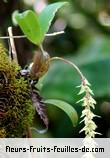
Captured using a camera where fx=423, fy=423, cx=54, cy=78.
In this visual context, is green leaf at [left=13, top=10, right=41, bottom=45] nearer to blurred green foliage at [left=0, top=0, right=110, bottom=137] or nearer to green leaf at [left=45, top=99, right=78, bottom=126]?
green leaf at [left=45, top=99, right=78, bottom=126]

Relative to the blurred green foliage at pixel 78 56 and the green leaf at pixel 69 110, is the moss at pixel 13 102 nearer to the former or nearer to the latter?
the green leaf at pixel 69 110

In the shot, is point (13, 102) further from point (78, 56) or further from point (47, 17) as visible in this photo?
point (78, 56)

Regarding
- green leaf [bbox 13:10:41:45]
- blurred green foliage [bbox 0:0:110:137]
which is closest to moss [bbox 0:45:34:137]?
green leaf [bbox 13:10:41:45]

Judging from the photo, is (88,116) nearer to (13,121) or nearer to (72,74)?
(13,121)

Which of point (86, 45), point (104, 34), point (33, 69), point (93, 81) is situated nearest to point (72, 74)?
point (93, 81)

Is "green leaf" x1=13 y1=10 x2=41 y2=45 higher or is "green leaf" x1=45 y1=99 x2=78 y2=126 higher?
"green leaf" x1=13 y1=10 x2=41 y2=45

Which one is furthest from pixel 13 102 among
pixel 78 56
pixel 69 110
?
pixel 78 56
